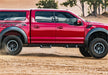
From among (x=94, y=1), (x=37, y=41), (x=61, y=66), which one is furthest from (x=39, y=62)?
(x=94, y=1)

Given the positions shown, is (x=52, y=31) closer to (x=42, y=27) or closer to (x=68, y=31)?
(x=42, y=27)

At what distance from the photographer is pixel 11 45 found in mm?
13578

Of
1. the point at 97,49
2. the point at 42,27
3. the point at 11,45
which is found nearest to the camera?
the point at 42,27

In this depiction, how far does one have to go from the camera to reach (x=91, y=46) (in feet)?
44.9

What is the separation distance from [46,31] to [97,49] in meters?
2.09

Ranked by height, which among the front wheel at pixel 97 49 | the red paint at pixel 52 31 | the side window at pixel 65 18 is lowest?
the front wheel at pixel 97 49

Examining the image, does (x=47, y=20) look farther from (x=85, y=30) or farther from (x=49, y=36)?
(x=85, y=30)

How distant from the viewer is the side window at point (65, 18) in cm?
1368

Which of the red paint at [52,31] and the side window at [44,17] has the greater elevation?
the side window at [44,17]

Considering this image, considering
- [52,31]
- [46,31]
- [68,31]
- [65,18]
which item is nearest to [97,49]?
[68,31]

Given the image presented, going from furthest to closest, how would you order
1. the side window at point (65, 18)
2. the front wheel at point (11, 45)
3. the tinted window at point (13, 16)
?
the side window at point (65, 18), the tinted window at point (13, 16), the front wheel at point (11, 45)

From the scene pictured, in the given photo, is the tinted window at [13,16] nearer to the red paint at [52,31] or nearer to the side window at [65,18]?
the red paint at [52,31]

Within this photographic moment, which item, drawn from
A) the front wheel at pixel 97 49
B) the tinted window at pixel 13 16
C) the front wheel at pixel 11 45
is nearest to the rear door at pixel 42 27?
the tinted window at pixel 13 16

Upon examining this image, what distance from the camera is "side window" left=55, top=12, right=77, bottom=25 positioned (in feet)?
44.9
